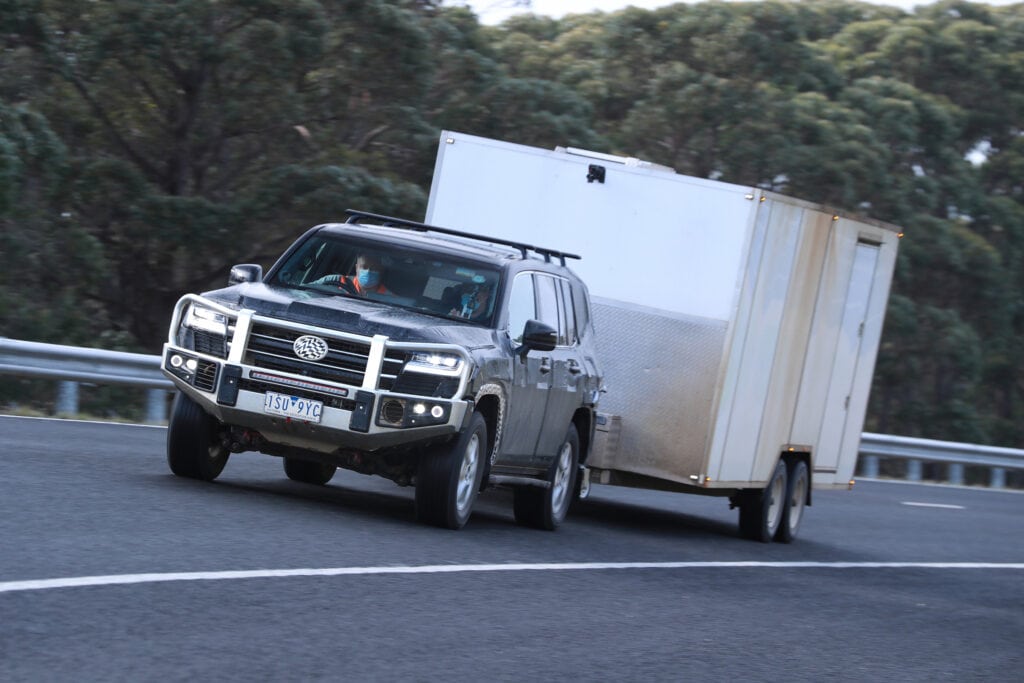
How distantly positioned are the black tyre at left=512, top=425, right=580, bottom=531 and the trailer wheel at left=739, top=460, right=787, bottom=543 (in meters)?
2.51

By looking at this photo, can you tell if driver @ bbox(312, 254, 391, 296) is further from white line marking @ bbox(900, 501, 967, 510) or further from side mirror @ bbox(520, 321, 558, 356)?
white line marking @ bbox(900, 501, 967, 510)

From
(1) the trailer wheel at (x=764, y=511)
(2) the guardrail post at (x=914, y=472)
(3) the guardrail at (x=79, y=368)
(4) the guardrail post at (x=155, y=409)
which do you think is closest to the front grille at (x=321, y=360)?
(1) the trailer wheel at (x=764, y=511)

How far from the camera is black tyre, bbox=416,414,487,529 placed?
34.6ft

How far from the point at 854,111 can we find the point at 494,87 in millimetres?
12629

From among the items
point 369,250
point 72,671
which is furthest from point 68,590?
point 369,250

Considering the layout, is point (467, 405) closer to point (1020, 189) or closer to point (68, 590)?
point (68, 590)

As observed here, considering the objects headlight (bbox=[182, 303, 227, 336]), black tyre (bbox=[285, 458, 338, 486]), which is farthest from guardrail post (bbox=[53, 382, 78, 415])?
headlight (bbox=[182, 303, 227, 336])

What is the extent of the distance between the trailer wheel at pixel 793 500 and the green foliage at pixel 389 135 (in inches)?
385

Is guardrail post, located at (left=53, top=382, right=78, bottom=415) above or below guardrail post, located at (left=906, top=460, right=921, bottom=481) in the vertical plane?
below

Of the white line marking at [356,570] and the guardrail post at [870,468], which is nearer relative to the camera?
the white line marking at [356,570]

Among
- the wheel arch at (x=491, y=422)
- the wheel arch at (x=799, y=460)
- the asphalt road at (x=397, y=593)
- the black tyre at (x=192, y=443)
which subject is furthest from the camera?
the wheel arch at (x=799, y=460)

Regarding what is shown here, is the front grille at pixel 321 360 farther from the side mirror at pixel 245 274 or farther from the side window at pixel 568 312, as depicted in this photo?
the side window at pixel 568 312

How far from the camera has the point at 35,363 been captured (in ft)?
54.1

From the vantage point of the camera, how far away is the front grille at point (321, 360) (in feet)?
33.7
